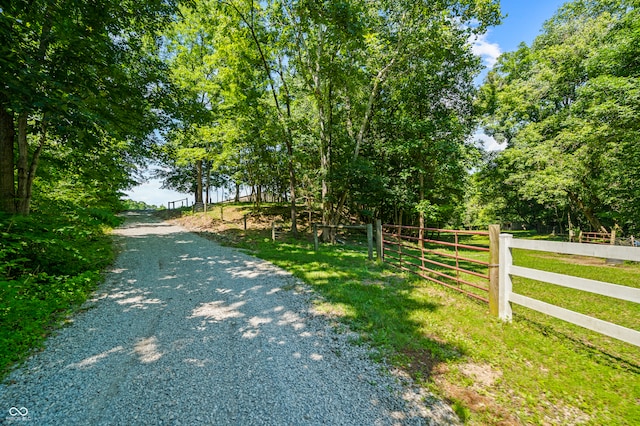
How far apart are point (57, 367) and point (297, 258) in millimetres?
5656

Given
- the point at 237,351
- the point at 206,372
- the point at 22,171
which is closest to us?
the point at 206,372

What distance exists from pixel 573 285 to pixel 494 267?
960mm

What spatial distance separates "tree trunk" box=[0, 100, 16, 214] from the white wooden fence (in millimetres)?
9167

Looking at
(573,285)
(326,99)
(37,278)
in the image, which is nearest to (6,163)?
(37,278)

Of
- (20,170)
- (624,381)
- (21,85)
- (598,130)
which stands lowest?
(624,381)

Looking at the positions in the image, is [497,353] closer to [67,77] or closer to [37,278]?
[37,278]

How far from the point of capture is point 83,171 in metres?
8.13

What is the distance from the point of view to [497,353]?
298cm

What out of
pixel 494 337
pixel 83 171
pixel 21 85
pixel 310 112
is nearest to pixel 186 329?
pixel 494 337

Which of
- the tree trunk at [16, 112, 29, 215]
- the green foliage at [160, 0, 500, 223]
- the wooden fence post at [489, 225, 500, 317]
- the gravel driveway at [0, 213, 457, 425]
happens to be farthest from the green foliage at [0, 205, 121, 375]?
the wooden fence post at [489, 225, 500, 317]

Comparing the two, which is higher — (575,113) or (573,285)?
(575,113)

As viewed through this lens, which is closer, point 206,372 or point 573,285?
point 206,372

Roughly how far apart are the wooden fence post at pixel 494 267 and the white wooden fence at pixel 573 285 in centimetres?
4

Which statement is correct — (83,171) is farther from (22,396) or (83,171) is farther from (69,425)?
(69,425)
